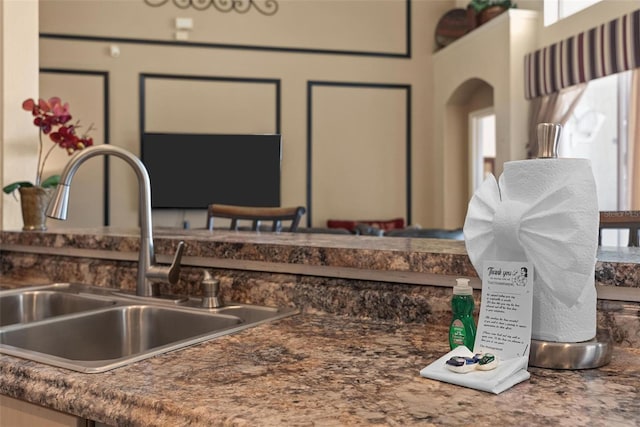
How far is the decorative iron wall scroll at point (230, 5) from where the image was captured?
6207 millimetres

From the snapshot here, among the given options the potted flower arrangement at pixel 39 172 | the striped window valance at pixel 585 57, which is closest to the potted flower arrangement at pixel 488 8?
the striped window valance at pixel 585 57

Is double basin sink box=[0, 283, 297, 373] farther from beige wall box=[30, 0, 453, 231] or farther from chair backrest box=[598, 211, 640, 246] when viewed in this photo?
beige wall box=[30, 0, 453, 231]

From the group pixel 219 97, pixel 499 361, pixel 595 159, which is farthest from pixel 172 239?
pixel 219 97

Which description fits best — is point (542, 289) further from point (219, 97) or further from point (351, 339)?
point (219, 97)

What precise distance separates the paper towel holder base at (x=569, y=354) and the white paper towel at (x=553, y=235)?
11mm

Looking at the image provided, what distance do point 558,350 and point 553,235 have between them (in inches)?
6.3

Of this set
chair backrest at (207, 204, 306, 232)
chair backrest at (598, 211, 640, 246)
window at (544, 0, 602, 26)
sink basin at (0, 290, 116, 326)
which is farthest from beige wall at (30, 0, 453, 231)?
chair backrest at (598, 211, 640, 246)

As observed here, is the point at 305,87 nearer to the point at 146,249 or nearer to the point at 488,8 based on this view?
the point at 488,8

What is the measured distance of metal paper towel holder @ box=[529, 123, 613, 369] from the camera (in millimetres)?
802

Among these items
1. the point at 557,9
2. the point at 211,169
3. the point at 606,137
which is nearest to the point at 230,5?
the point at 211,169

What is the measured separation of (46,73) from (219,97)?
167 centimetres

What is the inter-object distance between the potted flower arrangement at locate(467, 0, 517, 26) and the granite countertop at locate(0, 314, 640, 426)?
17.2 ft

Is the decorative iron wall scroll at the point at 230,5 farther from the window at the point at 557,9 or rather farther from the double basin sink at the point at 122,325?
the double basin sink at the point at 122,325

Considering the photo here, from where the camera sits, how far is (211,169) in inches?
241
